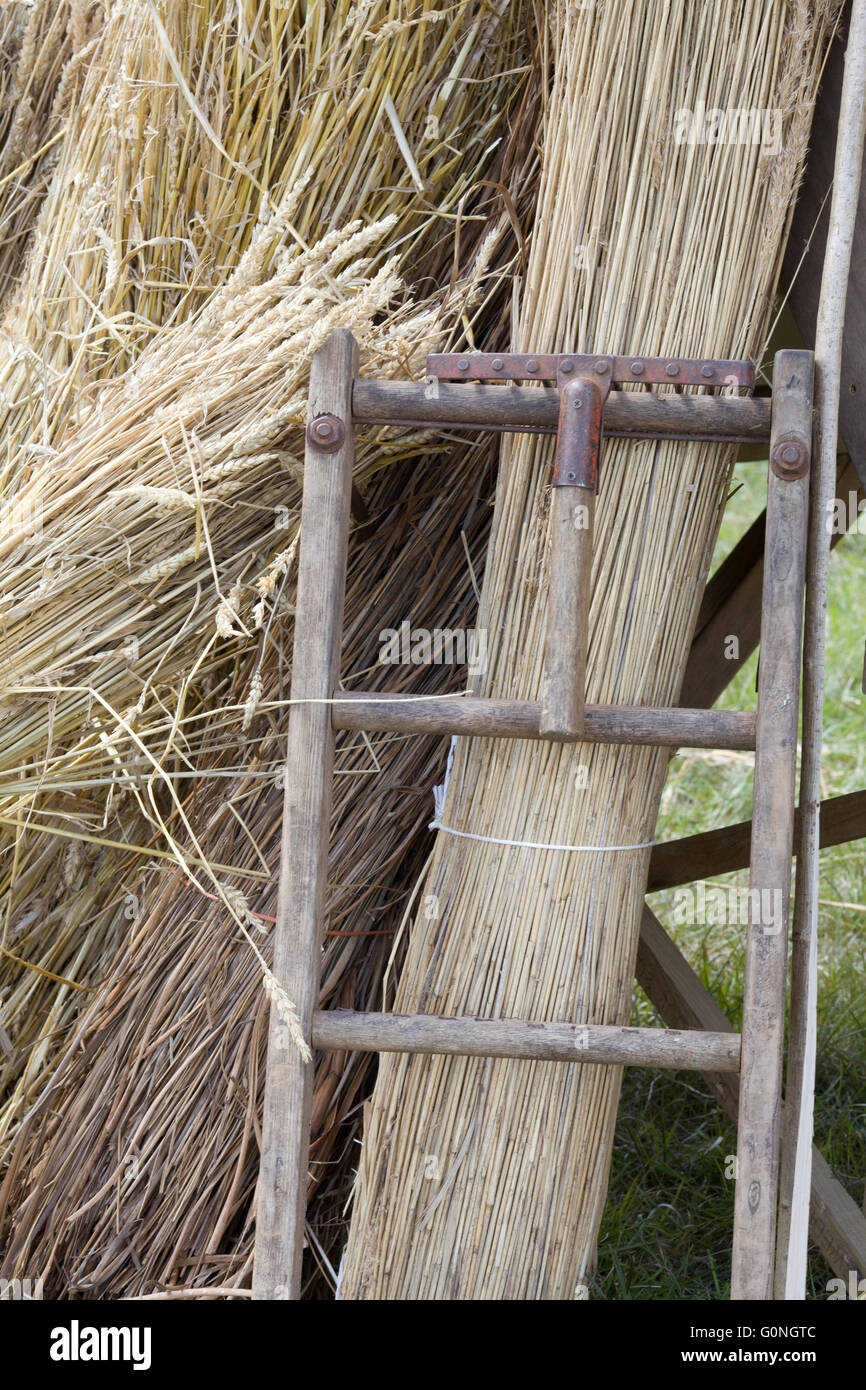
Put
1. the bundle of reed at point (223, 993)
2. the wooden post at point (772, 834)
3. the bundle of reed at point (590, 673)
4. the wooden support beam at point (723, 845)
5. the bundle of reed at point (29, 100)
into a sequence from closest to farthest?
the wooden post at point (772, 834) → the bundle of reed at point (590, 673) → the bundle of reed at point (223, 993) → the bundle of reed at point (29, 100) → the wooden support beam at point (723, 845)

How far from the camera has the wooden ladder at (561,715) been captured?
120 cm

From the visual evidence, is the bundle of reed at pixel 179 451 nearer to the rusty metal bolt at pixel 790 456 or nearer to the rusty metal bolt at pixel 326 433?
the rusty metal bolt at pixel 326 433

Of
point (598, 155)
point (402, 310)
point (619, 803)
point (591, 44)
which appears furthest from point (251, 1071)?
point (591, 44)

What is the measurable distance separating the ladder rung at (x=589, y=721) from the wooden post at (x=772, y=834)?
1.4 inches

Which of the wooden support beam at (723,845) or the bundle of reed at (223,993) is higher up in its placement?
the wooden support beam at (723,845)

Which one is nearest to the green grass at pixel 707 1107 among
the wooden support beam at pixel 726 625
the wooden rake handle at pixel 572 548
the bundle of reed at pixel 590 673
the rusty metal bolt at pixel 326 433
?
the wooden support beam at pixel 726 625

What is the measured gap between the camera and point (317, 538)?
4.12 feet

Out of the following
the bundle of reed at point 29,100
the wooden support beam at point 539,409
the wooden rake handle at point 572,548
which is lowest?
the wooden rake handle at point 572,548

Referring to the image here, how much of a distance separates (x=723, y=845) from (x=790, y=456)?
94cm

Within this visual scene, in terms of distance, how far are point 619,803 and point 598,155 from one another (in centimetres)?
67

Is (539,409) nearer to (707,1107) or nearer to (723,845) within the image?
(723,845)

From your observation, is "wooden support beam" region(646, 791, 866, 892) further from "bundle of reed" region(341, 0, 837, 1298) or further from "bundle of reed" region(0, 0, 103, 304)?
"bundle of reed" region(0, 0, 103, 304)

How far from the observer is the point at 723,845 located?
201 centimetres

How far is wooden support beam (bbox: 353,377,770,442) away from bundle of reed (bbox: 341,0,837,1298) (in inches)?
3.2
